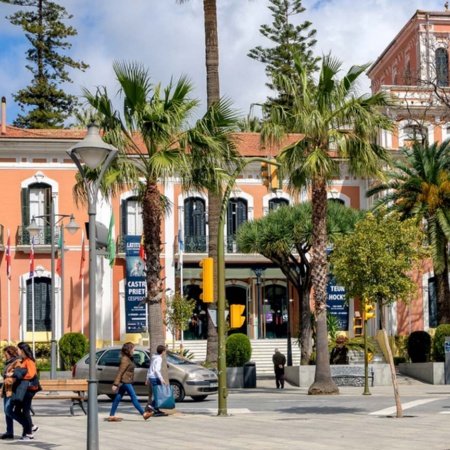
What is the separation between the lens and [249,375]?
111 feet

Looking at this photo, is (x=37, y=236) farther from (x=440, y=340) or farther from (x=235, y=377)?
(x=440, y=340)

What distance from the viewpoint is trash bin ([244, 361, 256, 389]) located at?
33875 millimetres

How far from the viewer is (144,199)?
23422 millimetres

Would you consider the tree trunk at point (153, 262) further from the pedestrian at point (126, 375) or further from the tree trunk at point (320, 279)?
the tree trunk at point (320, 279)

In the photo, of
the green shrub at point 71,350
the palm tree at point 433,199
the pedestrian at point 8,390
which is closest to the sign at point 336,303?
the palm tree at point 433,199

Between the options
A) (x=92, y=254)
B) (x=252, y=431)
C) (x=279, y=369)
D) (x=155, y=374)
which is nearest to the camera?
(x=92, y=254)

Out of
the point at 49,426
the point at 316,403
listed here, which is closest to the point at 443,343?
the point at 316,403

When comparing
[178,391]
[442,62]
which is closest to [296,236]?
[178,391]

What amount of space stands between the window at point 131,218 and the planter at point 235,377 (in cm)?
1265

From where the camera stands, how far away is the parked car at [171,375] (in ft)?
86.3

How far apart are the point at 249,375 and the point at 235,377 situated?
466 mm

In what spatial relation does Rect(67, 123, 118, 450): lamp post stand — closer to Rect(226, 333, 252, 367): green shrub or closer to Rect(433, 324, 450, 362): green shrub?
Rect(226, 333, 252, 367): green shrub

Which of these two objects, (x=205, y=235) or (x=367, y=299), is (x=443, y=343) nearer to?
(x=205, y=235)

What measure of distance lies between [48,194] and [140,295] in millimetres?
6038
